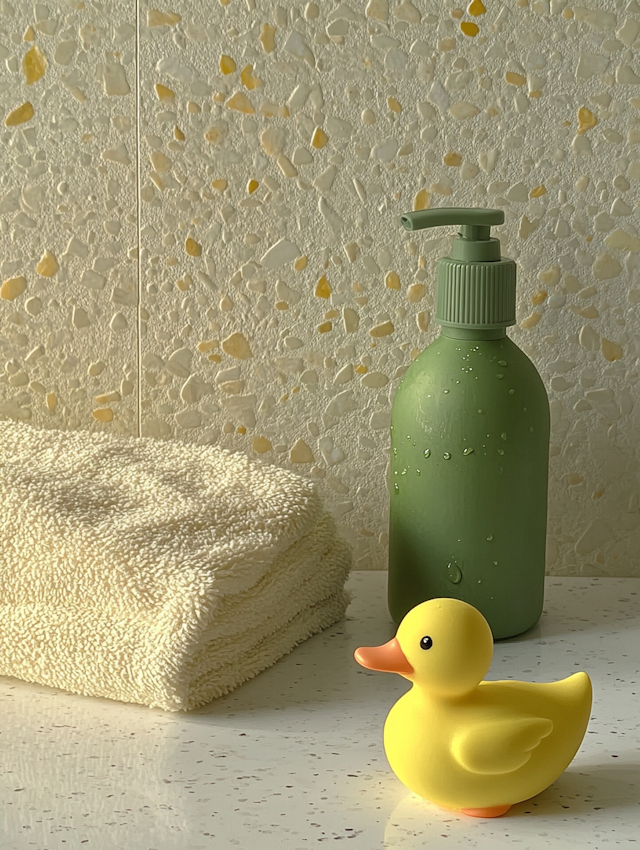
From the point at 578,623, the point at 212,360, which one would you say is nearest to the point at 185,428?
the point at 212,360

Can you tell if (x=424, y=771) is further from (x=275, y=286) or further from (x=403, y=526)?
(x=275, y=286)

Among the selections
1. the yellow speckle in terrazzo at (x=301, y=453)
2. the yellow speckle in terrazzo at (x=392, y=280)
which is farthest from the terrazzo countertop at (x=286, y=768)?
the yellow speckle in terrazzo at (x=392, y=280)

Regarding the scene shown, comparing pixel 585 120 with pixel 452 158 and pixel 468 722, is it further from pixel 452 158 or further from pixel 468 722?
pixel 468 722

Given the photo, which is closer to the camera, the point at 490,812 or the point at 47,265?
the point at 490,812

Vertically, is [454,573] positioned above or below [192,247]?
below

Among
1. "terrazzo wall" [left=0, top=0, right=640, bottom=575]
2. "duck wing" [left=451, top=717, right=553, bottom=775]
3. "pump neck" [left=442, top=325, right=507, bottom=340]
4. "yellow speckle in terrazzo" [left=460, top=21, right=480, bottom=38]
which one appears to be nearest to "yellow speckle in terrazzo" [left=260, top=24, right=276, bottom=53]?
"terrazzo wall" [left=0, top=0, right=640, bottom=575]

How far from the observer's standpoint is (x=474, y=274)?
67 cm

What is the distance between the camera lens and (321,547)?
0.74 m

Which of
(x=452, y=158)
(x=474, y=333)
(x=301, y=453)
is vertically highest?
(x=452, y=158)

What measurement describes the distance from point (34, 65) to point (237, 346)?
254mm

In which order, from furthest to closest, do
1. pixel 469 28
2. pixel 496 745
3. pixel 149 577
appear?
pixel 469 28, pixel 149 577, pixel 496 745

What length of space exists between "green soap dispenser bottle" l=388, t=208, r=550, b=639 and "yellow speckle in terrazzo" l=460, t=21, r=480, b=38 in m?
0.17

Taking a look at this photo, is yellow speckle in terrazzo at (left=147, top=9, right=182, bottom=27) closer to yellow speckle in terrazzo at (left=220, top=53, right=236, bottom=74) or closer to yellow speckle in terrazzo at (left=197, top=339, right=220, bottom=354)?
yellow speckle in terrazzo at (left=220, top=53, right=236, bottom=74)

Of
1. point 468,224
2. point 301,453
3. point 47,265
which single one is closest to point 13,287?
point 47,265
